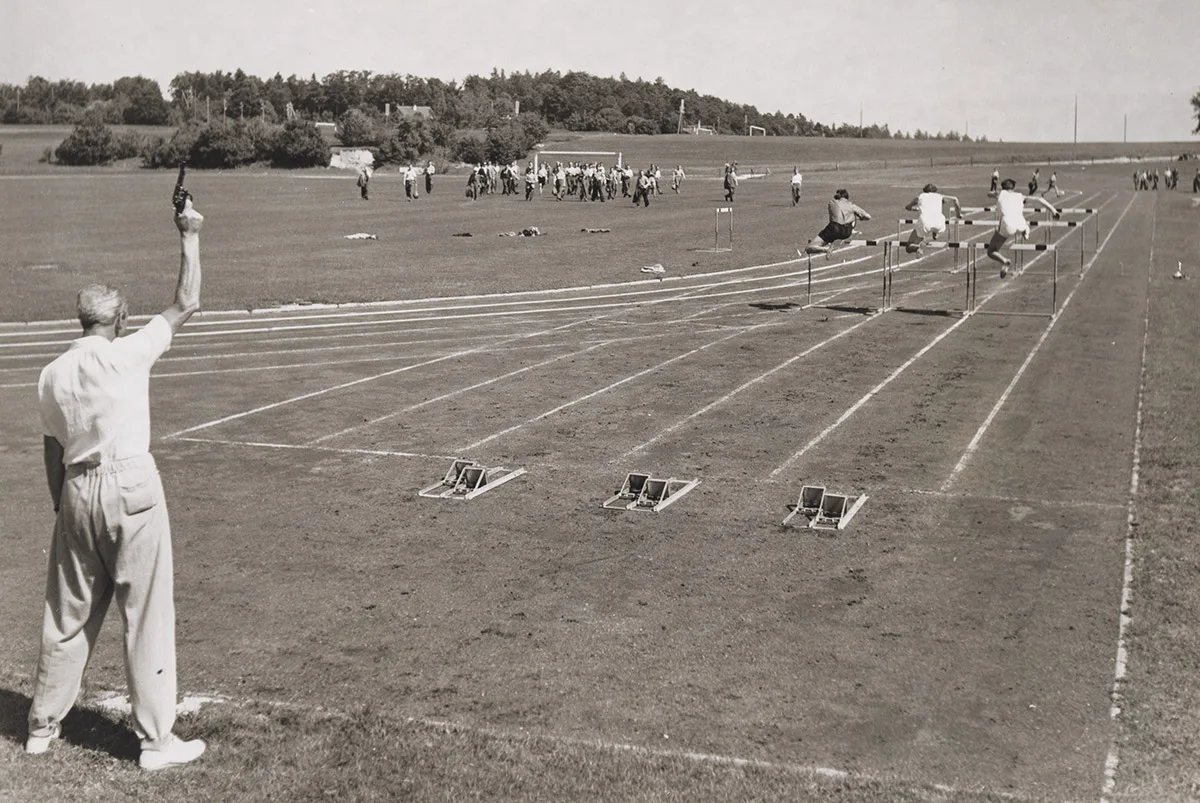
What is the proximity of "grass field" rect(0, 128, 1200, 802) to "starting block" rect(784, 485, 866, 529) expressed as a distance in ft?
0.66

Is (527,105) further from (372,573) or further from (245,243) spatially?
(372,573)

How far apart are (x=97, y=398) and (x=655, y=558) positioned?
4.87 m

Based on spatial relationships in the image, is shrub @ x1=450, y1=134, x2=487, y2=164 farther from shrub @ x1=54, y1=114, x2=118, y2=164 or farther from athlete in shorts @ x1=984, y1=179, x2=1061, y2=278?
athlete in shorts @ x1=984, y1=179, x2=1061, y2=278

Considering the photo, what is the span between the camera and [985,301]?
26078 mm

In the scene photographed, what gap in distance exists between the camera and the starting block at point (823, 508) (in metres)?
10.6

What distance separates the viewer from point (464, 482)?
11.7m

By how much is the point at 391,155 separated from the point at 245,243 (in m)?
58.1

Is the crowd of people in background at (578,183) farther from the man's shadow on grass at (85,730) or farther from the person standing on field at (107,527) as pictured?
the person standing on field at (107,527)

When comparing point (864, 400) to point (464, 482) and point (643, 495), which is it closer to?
point (643, 495)

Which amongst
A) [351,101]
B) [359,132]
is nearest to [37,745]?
[359,132]

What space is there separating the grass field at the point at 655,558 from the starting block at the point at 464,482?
0.62 ft

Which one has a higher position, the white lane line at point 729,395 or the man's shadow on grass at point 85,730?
the white lane line at point 729,395

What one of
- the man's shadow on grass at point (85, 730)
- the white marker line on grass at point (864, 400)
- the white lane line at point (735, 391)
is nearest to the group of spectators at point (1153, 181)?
the white marker line on grass at point (864, 400)

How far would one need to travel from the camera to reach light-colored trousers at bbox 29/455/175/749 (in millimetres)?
5945
